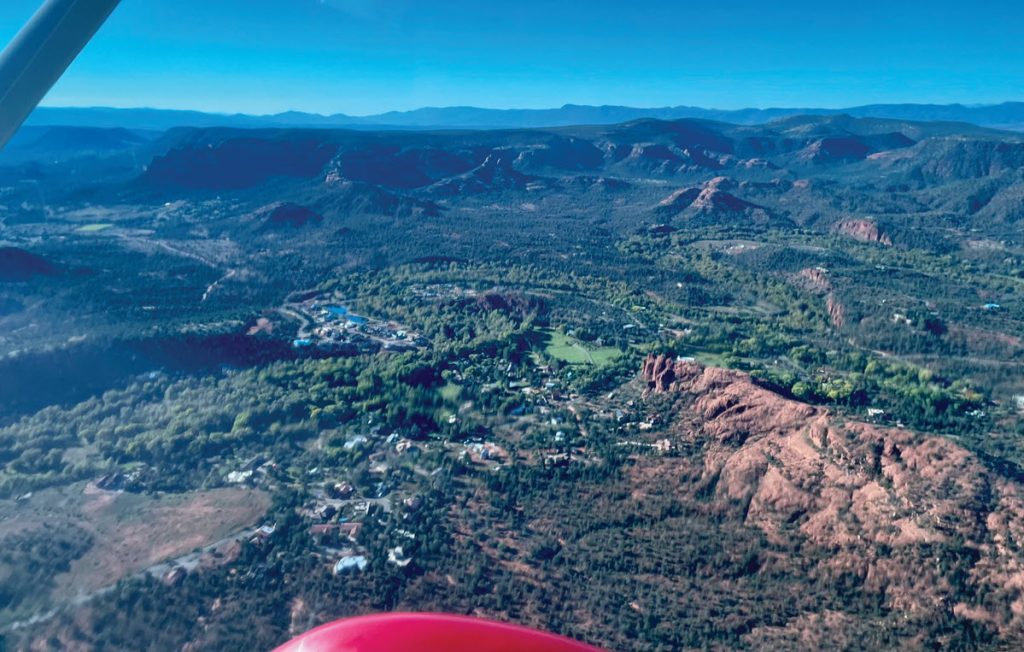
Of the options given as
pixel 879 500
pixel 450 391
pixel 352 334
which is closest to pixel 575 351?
→ pixel 450 391

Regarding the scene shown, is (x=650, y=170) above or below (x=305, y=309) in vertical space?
above

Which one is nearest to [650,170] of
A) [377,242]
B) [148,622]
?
[377,242]

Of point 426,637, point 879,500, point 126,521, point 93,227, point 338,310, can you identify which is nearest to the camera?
point 426,637

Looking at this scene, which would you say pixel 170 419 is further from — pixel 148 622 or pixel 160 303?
pixel 160 303

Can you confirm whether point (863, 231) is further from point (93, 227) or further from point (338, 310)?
point (93, 227)

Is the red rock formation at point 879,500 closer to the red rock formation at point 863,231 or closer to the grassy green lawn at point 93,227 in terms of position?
the red rock formation at point 863,231

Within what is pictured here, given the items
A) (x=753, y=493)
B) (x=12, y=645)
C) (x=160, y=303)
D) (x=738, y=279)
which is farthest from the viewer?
(x=738, y=279)

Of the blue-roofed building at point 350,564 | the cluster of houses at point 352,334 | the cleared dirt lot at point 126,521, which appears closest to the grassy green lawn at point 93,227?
the cluster of houses at point 352,334
